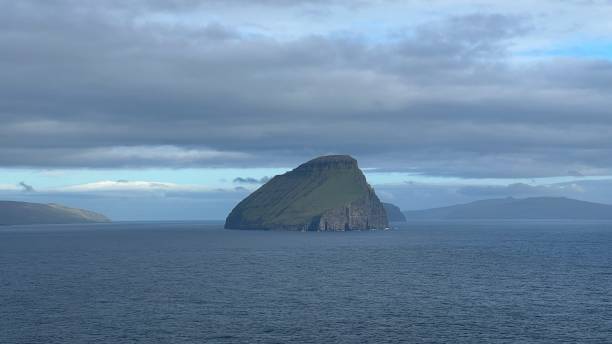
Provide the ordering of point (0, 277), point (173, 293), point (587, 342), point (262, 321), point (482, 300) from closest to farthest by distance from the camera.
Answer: point (587, 342) < point (262, 321) < point (482, 300) < point (173, 293) < point (0, 277)

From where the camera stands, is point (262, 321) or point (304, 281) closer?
point (262, 321)

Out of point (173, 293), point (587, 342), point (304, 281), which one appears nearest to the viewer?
point (587, 342)

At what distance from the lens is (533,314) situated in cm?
12938

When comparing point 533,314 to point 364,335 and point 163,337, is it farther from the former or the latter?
point 163,337

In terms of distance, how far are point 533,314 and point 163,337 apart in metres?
67.6

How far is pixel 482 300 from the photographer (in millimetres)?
146500

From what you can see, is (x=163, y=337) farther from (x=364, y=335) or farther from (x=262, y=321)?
(x=364, y=335)

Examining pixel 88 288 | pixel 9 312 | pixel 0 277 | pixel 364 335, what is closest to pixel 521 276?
pixel 364 335

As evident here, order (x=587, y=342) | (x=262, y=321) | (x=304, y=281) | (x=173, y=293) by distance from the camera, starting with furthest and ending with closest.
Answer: (x=304, y=281)
(x=173, y=293)
(x=262, y=321)
(x=587, y=342)

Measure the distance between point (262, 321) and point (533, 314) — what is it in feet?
165

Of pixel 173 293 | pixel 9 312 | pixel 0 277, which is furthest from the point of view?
pixel 0 277

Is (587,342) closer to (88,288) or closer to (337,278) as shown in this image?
(337,278)

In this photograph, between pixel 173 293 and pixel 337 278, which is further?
pixel 337 278

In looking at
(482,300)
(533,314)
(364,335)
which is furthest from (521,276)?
(364,335)
